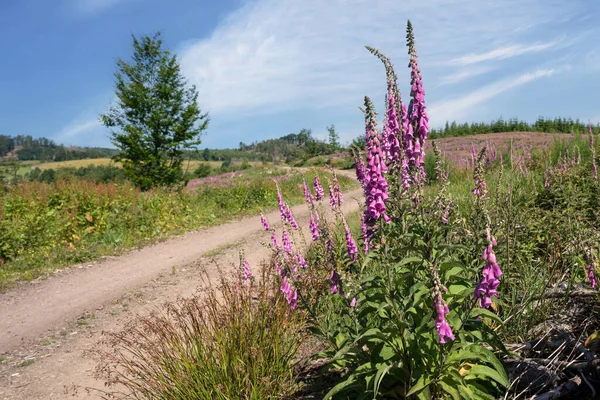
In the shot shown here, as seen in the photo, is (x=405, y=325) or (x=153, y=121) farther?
(x=153, y=121)

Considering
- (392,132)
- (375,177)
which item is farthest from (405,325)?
(392,132)

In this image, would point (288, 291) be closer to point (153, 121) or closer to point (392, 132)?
point (392, 132)

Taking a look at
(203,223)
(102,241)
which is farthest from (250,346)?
(203,223)

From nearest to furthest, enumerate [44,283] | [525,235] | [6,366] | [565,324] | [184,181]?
A: 1. [565,324]
2. [6,366]
3. [525,235]
4. [44,283]
5. [184,181]

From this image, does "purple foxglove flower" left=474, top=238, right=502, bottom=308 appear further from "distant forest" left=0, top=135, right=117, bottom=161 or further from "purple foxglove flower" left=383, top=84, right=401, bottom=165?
"distant forest" left=0, top=135, right=117, bottom=161

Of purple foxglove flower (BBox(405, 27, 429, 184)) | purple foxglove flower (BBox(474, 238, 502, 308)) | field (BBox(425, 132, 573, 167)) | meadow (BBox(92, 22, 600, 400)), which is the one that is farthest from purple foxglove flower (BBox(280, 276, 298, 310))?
field (BBox(425, 132, 573, 167))

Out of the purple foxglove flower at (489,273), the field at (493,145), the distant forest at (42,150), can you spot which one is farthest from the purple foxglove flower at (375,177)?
the distant forest at (42,150)

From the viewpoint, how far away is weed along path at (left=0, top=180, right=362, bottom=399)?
4.90 m

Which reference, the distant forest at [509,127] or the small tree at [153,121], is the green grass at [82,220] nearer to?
the small tree at [153,121]

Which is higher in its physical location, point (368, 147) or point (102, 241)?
point (368, 147)

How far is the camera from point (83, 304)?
736 cm

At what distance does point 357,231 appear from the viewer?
7.83 metres

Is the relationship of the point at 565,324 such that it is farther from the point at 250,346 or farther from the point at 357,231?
the point at 357,231

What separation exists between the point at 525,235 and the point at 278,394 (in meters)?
4.19
